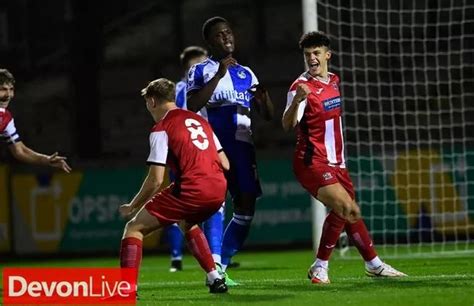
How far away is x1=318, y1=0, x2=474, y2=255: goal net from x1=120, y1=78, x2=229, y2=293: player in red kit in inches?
229

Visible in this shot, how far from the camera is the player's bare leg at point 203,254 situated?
7836 millimetres

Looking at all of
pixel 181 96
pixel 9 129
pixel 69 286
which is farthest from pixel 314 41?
pixel 181 96

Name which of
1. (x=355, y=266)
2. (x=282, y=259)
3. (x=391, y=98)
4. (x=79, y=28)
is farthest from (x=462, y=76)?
(x=79, y=28)

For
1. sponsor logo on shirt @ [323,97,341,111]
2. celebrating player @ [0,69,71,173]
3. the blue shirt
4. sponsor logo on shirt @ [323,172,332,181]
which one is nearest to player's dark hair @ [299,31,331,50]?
sponsor logo on shirt @ [323,97,341,111]

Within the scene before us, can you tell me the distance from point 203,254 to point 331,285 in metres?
1.12

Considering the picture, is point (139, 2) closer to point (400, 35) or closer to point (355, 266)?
point (400, 35)

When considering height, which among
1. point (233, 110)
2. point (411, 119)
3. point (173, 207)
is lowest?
point (173, 207)

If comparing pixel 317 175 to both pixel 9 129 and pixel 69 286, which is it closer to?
pixel 69 286

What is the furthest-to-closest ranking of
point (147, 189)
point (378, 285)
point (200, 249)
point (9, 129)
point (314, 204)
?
point (314, 204) → point (9, 129) → point (378, 285) → point (200, 249) → point (147, 189)

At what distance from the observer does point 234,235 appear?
30.3 feet

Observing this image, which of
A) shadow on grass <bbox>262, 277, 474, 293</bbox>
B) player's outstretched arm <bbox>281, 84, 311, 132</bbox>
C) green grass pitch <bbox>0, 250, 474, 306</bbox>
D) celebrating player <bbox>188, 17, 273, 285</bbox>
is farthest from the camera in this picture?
celebrating player <bbox>188, 17, 273, 285</bbox>

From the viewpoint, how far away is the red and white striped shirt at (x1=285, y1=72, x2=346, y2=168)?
8789 mm

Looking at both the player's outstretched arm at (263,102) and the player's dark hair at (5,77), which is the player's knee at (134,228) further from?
the player's dark hair at (5,77)

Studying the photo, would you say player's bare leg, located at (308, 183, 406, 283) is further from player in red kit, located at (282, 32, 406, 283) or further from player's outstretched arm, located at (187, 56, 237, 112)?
player's outstretched arm, located at (187, 56, 237, 112)
